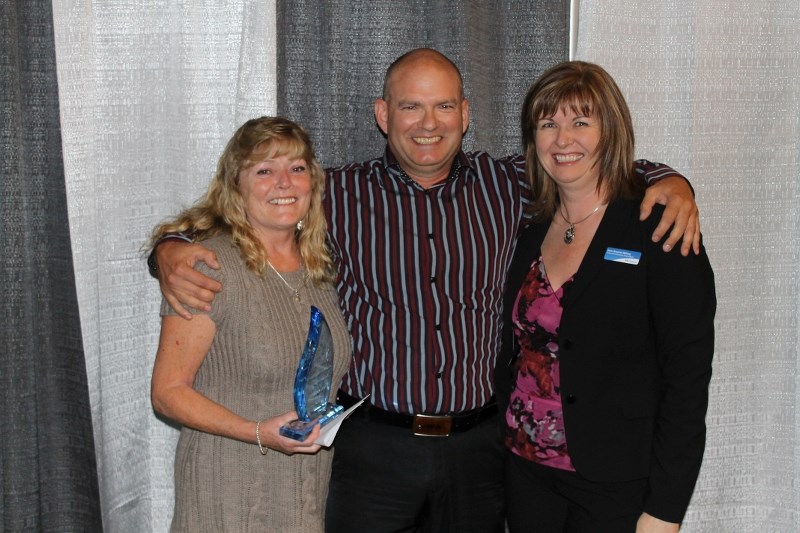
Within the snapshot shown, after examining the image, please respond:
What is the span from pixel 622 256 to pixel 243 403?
0.86 metres

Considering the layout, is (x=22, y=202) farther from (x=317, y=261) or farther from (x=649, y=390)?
(x=649, y=390)

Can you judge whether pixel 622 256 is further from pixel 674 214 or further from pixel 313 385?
pixel 313 385

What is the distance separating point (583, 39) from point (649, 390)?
1114 millimetres

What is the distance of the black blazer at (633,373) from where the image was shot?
1628 mm

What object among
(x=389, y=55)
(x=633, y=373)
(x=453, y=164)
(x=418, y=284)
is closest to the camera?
(x=633, y=373)

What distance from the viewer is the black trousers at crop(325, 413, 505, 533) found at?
1.88 meters

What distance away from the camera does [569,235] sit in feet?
6.01

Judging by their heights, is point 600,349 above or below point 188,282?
below

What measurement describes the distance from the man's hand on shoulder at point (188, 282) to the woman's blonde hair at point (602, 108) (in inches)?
32.0

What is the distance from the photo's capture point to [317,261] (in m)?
1.86

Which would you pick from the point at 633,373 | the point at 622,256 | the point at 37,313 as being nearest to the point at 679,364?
the point at 633,373

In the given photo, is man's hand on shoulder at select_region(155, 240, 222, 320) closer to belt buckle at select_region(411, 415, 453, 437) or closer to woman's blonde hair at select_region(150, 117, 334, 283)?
woman's blonde hair at select_region(150, 117, 334, 283)

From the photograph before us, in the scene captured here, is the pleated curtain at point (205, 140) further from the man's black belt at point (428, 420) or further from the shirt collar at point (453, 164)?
the man's black belt at point (428, 420)

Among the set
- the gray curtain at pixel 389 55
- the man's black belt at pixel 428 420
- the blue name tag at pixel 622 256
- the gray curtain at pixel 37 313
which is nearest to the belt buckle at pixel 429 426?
the man's black belt at pixel 428 420
